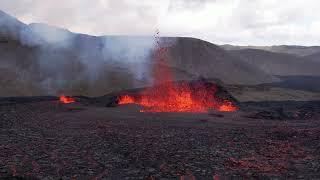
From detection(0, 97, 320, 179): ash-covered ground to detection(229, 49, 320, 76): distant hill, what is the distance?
96.4m

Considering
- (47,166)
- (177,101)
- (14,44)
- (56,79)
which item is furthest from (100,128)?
(14,44)

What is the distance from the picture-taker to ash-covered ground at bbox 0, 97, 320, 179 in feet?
46.5

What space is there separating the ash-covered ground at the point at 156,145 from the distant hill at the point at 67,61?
923 inches

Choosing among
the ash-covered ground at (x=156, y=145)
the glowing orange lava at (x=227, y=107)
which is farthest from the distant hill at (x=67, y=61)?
the ash-covered ground at (x=156, y=145)

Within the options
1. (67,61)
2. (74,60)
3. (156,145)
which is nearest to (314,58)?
(74,60)

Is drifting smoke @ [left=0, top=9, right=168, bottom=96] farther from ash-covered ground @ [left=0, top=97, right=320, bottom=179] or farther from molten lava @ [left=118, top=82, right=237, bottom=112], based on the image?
ash-covered ground @ [left=0, top=97, right=320, bottom=179]

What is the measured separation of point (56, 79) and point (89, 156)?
39.6m

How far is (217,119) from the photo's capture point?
1081 inches

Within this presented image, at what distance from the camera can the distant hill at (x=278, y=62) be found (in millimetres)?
123750

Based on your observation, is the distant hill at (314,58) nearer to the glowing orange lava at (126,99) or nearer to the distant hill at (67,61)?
the distant hill at (67,61)

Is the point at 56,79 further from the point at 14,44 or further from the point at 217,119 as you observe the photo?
the point at 217,119

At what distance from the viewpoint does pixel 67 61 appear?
195 feet

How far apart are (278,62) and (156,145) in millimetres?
116729

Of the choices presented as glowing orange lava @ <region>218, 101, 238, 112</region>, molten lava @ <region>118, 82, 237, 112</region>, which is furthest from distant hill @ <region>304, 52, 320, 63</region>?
molten lava @ <region>118, 82, 237, 112</region>
